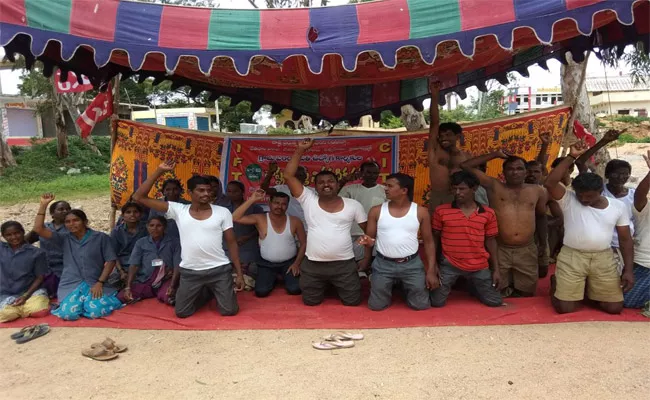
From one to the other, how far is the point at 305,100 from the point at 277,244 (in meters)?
2.12

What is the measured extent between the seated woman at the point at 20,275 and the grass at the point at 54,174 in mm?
9127

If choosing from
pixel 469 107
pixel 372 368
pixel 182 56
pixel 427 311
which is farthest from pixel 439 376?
pixel 469 107

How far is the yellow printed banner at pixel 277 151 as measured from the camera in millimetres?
5930

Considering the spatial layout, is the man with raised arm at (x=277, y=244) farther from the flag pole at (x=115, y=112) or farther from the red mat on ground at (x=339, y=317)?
the flag pole at (x=115, y=112)

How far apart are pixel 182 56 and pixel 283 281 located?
260 cm

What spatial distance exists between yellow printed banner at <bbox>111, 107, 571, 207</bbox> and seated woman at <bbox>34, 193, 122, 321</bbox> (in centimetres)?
174

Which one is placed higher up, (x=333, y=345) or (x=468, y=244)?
(x=468, y=244)

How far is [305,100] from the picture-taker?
589 centimetres

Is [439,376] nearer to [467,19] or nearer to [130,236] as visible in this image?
[467,19]

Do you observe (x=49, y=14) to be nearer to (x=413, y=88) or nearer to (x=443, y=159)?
(x=443, y=159)

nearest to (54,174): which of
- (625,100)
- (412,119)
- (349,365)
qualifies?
(412,119)

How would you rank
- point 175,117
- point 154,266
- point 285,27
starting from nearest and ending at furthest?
point 285,27
point 154,266
point 175,117

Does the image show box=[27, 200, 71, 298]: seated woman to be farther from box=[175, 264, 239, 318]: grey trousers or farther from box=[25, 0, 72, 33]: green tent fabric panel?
box=[25, 0, 72, 33]: green tent fabric panel

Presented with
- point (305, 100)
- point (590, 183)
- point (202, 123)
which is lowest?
point (590, 183)
